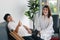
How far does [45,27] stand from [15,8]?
1393mm

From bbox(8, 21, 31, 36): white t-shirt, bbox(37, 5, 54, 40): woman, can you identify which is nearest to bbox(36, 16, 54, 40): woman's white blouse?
bbox(37, 5, 54, 40): woman

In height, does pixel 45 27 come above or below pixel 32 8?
below

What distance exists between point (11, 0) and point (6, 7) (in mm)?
305

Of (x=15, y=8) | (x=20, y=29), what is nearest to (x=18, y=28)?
(x=20, y=29)

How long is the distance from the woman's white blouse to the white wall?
45.7 inches

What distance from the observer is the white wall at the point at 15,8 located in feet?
14.7

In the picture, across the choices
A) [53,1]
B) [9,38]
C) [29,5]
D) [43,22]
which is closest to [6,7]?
[29,5]

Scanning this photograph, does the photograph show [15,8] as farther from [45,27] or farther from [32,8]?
[45,27]

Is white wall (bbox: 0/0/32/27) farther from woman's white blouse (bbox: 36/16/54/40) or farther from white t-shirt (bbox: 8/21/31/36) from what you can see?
woman's white blouse (bbox: 36/16/54/40)

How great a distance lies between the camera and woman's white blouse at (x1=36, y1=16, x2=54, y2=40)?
3652 millimetres

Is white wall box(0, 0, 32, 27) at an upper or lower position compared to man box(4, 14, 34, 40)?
upper

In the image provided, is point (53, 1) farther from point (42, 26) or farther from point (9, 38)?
point (9, 38)

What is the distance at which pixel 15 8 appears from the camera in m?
4.84

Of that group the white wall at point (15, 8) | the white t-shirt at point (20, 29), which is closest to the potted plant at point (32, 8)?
the white wall at point (15, 8)
